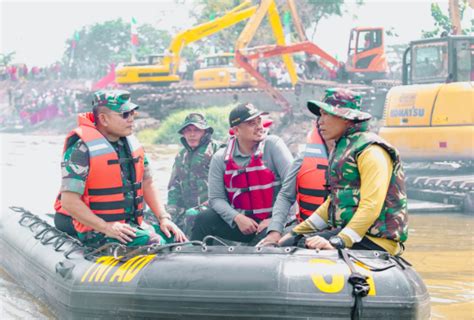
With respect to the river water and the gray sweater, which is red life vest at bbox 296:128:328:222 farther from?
the river water

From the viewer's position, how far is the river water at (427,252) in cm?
732

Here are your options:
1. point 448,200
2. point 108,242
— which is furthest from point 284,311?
point 448,200

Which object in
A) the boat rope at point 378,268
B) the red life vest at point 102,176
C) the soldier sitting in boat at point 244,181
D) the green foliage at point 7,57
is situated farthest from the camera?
the green foliage at point 7,57

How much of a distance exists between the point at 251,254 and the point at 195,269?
320 millimetres

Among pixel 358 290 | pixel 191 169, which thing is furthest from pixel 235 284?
pixel 191 169

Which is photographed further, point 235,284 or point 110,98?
point 110,98

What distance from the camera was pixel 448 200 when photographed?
13.3 m

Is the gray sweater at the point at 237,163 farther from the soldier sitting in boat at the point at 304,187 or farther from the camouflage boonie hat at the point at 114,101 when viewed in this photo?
the camouflage boonie hat at the point at 114,101

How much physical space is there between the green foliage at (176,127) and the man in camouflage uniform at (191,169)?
1966 cm

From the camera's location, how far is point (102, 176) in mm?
6258

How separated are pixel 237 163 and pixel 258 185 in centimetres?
21

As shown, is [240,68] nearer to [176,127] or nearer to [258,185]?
[176,127]

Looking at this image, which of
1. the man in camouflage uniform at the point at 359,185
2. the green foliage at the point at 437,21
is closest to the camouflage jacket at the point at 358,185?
the man in camouflage uniform at the point at 359,185

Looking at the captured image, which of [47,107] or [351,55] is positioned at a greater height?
[351,55]
